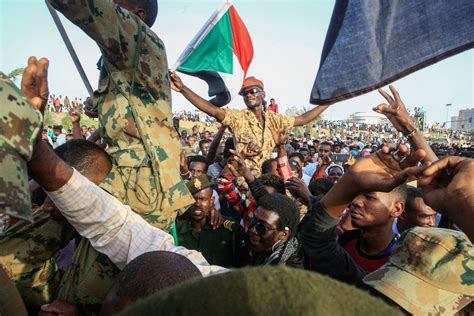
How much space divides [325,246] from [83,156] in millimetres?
1285

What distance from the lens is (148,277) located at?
1.25 m

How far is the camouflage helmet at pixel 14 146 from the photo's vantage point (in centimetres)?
87

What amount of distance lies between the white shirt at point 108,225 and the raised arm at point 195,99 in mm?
2241

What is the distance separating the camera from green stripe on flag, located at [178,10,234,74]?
453cm

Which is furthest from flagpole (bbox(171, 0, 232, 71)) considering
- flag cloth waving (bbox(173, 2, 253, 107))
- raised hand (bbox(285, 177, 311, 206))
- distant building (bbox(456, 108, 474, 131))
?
distant building (bbox(456, 108, 474, 131))

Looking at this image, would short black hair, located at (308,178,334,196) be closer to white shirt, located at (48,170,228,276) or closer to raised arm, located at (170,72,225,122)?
raised arm, located at (170,72,225,122)

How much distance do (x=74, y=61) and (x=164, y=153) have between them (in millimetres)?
997

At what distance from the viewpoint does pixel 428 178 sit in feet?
4.33

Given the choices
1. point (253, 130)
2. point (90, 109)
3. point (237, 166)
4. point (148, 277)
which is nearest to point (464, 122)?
point (253, 130)

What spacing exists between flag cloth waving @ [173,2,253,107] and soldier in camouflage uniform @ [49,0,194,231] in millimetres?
2197

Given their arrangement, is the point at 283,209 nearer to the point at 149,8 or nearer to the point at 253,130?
the point at 149,8

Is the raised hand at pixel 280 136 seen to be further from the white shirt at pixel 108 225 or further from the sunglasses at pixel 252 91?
the white shirt at pixel 108 225

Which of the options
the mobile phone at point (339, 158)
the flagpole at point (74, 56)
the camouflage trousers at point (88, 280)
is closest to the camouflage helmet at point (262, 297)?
the camouflage trousers at point (88, 280)

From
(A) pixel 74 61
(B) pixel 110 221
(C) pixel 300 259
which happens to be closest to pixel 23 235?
(B) pixel 110 221
